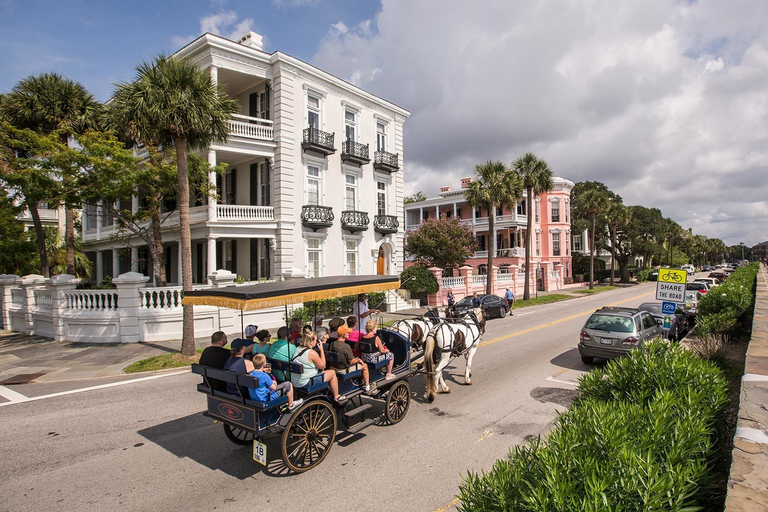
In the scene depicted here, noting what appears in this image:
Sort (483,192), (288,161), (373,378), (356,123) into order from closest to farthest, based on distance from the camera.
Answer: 1. (373,378)
2. (288,161)
3. (356,123)
4. (483,192)

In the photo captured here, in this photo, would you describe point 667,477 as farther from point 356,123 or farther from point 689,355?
point 356,123

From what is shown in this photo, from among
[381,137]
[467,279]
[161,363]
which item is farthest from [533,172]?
[161,363]

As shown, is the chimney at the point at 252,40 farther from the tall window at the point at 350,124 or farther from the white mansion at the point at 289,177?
the tall window at the point at 350,124

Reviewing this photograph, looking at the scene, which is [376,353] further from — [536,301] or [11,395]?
[536,301]

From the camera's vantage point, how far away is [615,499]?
2.86 metres

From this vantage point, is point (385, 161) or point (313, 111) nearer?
point (313, 111)

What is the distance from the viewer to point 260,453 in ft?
19.3

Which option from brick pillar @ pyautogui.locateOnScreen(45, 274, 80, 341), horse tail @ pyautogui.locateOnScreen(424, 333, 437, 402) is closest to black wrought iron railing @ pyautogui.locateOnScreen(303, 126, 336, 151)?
brick pillar @ pyautogui.locateOnScreen(45, 274, 80, 341)

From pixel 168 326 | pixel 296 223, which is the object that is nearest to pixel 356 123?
pixel 296 223

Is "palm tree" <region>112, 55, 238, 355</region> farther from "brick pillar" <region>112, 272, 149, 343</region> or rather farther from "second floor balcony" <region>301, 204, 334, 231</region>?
"second floor balcony" <region>301, 204, 334, 231</region>

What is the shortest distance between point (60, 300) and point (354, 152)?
693 inches

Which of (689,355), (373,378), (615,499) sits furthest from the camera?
(373,378)

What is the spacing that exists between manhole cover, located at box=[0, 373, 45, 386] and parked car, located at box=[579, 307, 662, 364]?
1593 centimetres

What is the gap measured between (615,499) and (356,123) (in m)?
28.1
